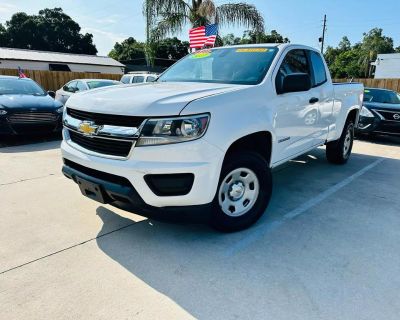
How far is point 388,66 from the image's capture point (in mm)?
43031

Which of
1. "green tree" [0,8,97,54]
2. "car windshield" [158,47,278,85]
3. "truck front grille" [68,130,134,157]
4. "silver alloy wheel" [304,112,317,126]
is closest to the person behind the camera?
"truck front grille" [68,130,134,157]

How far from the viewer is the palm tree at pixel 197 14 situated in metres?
13.6

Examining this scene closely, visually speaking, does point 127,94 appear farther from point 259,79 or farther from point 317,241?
point 317,241

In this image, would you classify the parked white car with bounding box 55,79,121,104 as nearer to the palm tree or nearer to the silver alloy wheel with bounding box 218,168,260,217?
the palm tree

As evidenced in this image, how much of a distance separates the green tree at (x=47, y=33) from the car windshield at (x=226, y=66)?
58811mm

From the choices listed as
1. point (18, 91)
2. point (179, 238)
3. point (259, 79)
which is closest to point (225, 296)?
point (179, 238)

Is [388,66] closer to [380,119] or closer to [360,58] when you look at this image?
[360,58]

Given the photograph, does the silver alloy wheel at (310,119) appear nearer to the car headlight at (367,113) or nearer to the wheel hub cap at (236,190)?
the wheel hub cap at (236,190)

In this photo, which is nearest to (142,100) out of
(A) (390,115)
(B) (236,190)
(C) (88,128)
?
(C) (88,128)

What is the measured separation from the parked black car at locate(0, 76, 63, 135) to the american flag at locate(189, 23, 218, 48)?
215 inches

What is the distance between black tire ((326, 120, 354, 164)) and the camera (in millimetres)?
6082

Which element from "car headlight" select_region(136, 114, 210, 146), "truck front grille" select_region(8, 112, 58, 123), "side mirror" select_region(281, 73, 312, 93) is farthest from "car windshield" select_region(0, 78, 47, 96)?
"side mirror" select_region(281, 73, 312, 93)

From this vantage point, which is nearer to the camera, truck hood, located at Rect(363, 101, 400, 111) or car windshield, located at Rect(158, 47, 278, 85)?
car windshield, located at Rect(158, 47, 278, 85)

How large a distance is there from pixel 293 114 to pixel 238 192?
4.23 feet
